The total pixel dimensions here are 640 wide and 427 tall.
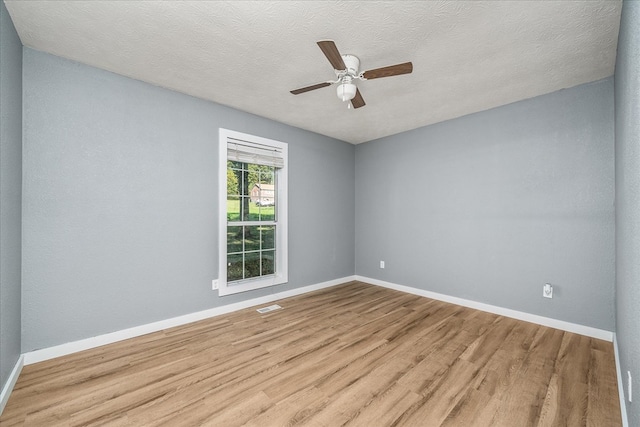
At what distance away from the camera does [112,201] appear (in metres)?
2.61

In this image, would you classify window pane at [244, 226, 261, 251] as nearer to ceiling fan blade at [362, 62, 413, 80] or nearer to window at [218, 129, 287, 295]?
window at [218, 129, 287, 295]

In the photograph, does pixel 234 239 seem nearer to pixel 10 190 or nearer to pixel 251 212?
pixel 251 212

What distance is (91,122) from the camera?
2.51 meters

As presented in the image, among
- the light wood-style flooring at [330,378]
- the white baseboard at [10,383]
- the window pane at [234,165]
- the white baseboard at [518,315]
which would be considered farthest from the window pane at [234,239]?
the white baseboard at [518,315]

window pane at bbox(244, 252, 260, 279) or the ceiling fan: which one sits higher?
the ceiling fan

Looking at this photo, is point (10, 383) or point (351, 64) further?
point (351, 64)

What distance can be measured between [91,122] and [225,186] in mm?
1373

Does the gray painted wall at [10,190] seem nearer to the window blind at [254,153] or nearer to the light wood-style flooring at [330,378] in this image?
the light wood-style flooring at [330,378]

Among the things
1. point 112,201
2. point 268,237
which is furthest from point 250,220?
point 112,201

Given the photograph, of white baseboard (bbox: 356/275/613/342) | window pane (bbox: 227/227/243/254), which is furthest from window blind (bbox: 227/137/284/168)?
white baseboard (bbox: 356/275/613/342)

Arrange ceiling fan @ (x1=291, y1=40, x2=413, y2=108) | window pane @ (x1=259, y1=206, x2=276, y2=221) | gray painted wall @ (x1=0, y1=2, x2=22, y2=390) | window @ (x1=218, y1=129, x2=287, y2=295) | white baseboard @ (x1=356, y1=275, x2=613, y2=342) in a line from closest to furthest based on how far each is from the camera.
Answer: gray painted wall @ (x1=0, y1=2, x2=22, y2=390) < ceiling fan @ (x1=291, y1=40, x2=413, y2=108) < white baseboard @ (x1=356, y1=275, x2=613, y2=342) < window @ (x1=218, y1=129, x2=287, y2=295) < window pane @ (x1=259, y1=206, x2=276, y2=221)

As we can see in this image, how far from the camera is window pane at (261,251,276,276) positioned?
3.93 metres

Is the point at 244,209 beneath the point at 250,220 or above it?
above

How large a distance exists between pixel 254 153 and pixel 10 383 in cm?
297
